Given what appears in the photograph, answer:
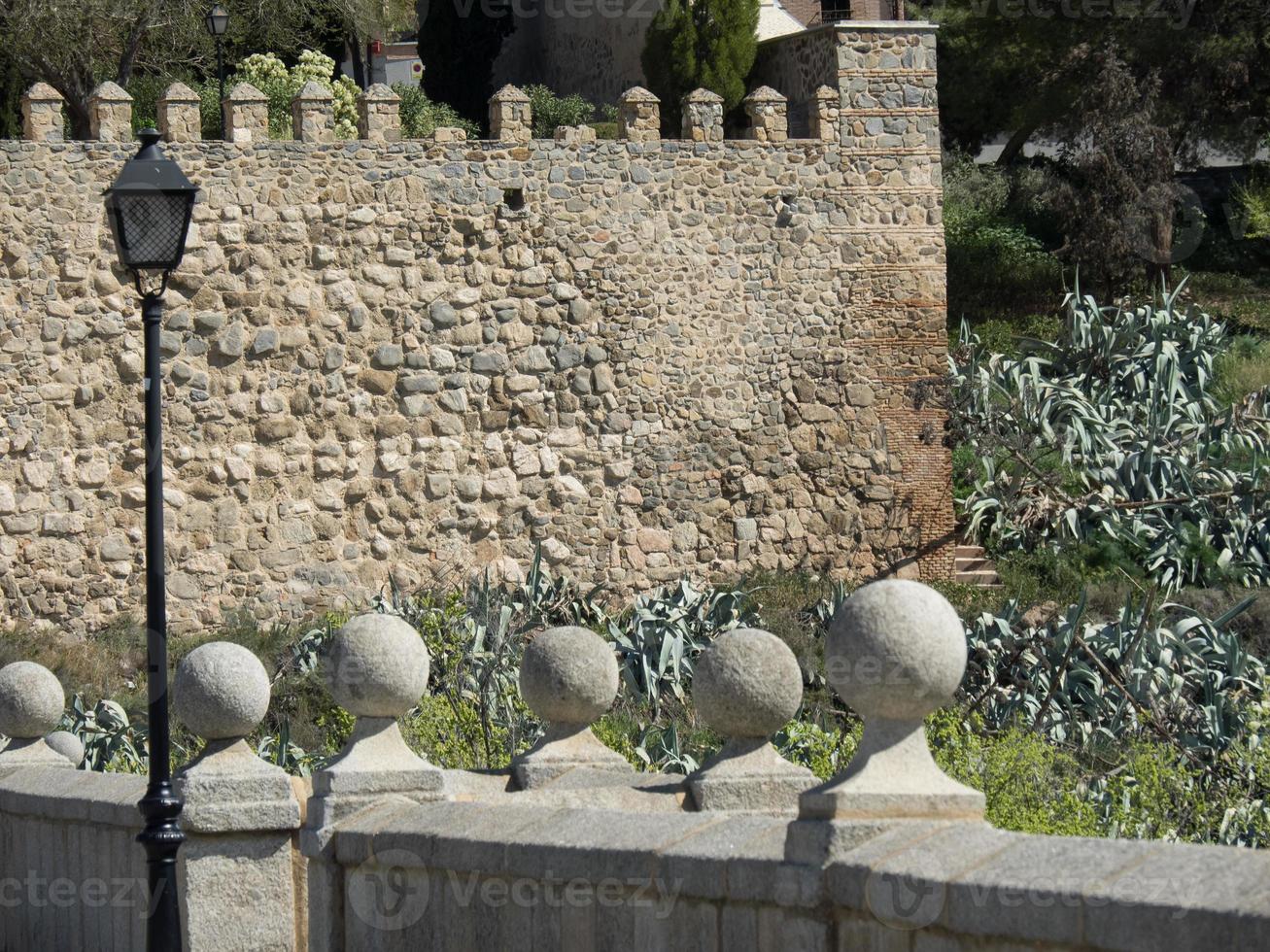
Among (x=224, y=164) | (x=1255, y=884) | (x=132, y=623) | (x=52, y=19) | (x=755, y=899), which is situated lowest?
(x=132, y=623)

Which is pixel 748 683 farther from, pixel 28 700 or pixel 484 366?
pixel 484 366

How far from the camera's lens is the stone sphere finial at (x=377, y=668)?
234 inches

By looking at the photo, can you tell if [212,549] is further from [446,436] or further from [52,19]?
[52,19]

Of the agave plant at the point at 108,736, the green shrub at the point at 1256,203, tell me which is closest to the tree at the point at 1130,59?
the green shrub at the point at 1256,203

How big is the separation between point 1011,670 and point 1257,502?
458 cm

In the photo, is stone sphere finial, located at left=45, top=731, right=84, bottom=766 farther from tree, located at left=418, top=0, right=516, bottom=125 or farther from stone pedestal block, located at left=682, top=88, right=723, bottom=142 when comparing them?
tree, located at left=418, top=0, right=516, bottom=125

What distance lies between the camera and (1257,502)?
1614cm

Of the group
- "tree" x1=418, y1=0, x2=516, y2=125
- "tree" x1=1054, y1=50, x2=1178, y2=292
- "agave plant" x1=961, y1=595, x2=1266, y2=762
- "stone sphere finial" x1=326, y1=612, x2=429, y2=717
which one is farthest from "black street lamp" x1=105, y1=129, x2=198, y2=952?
"tree" x1=418, y1=0, x2=516, y2=125

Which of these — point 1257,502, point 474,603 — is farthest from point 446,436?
point 1257,502

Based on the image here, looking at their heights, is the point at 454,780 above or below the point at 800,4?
below

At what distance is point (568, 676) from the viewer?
19.9 feet

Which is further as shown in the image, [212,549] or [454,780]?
[212,549]

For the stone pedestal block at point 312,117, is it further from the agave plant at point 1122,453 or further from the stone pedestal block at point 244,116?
the agave plant at point 1122,453

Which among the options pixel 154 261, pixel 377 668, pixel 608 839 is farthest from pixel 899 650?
pixel 154 261
